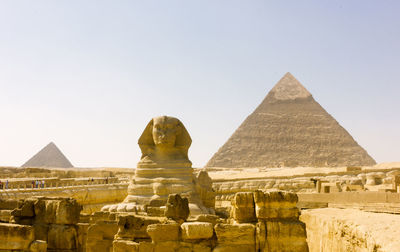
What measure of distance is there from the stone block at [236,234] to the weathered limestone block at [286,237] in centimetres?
13

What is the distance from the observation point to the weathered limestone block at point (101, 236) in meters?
5.43

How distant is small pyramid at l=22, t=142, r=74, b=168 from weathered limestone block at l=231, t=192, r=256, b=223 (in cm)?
10861

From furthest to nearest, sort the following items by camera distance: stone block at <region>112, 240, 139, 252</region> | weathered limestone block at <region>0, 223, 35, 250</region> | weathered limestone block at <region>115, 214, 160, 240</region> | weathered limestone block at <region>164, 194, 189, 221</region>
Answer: weathered limestone block at <region>164, 194, 189, 221</region>
weathered limestone block at <region>115, 214, 160, 240</region>
stone block at <region>112, 240, 139, 252</region>
weathered limestone block at <region>0, 223, 35, 250</region>

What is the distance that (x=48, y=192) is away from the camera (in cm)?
1373

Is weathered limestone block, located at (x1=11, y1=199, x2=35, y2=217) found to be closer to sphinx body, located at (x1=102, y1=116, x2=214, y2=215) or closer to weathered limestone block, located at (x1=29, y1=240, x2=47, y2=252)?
weathered limestone block, located at (x1=29, y1=240, x2=47, y2=252)

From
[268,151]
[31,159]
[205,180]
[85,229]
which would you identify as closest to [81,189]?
[205,180]

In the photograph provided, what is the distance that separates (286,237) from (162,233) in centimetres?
101

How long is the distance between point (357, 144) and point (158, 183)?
19297 cm

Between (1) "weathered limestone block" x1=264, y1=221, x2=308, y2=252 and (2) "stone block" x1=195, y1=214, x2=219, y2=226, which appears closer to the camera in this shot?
(1) "weathered limestone block" x1=264, y1=221, x2=308, y2=252

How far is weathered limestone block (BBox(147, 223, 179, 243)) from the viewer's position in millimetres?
4367

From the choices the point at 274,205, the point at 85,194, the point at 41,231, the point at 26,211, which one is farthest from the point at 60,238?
the point at 85,194

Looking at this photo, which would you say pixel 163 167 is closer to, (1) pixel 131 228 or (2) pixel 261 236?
(1) pixel 131 228

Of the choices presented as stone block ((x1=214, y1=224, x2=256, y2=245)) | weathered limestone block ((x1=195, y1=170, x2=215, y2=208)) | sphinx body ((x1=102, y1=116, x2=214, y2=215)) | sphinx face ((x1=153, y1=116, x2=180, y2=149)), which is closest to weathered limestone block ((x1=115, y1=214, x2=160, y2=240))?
stone block ((x1=214, y1=224, x2=256, y2=245))

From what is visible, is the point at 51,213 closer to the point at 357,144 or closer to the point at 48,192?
the point at 48,192
